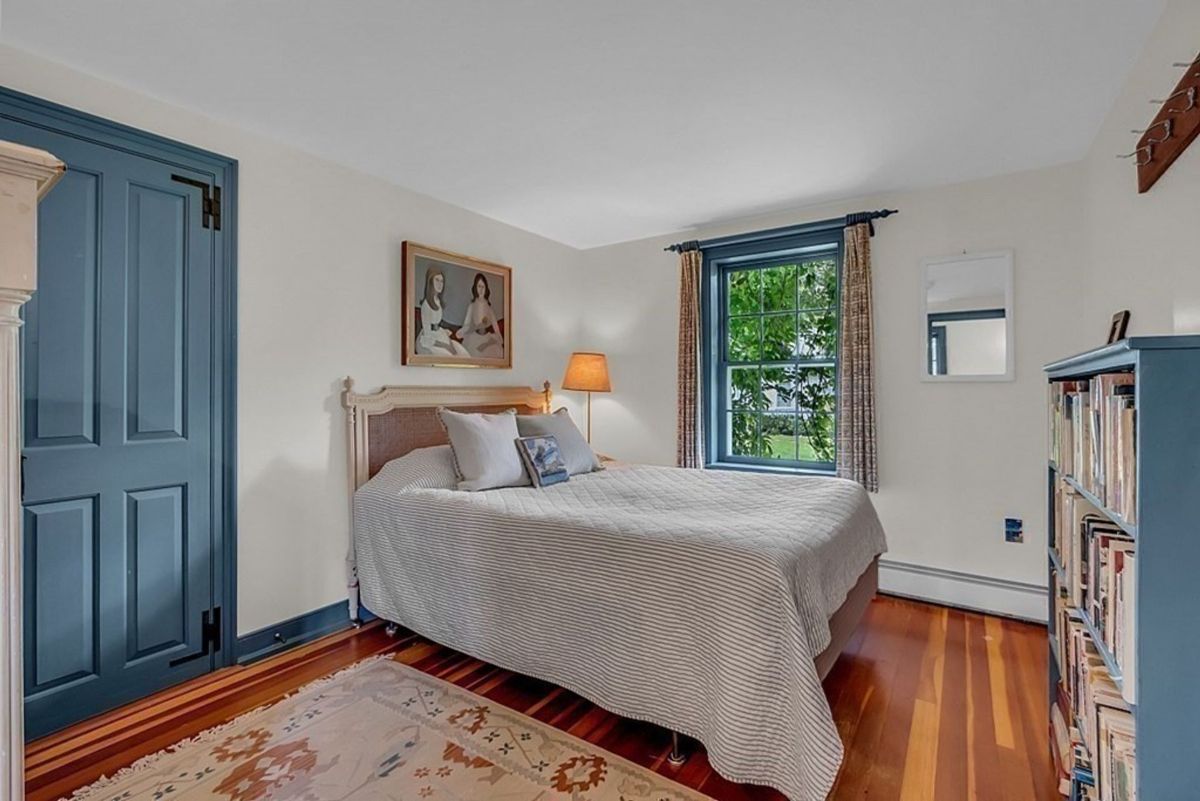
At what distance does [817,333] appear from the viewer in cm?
371

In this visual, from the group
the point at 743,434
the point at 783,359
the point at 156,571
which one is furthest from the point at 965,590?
the point at 156,571

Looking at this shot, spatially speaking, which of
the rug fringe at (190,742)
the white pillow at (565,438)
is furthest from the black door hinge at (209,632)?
the white pillow at (565,438)

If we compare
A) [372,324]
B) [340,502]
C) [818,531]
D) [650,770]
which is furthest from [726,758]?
[372,324]

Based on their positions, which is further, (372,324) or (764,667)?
(372,324)

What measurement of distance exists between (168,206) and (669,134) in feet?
7.02

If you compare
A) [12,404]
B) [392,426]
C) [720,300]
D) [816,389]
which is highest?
[720,300]

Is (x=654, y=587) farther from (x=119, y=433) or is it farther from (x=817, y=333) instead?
(x=817, y=333)

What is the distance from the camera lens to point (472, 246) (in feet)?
11.9

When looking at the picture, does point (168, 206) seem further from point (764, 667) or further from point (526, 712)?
point (764, 667)

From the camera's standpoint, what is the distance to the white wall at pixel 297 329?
2473 mm

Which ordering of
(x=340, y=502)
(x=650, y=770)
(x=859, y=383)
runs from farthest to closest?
(x=859, y=383) < (x=340, y=502) < (x=650, y=770)

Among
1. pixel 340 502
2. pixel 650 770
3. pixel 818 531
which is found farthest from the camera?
pixel 340 502

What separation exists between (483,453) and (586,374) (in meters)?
1.47

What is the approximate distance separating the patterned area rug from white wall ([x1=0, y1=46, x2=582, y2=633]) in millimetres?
711
